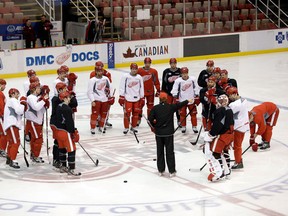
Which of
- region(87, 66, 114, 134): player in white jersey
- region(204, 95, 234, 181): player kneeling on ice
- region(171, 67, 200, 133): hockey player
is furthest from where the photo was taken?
region(87, 66, 114, 134): player in white jersey

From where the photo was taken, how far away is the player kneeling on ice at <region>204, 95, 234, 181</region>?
11.0m

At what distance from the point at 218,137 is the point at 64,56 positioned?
11765 mm

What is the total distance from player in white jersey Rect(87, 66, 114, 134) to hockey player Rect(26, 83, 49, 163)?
7.03 ft

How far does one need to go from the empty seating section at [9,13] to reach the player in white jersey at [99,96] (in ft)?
31.8

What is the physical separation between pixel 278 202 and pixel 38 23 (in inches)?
564

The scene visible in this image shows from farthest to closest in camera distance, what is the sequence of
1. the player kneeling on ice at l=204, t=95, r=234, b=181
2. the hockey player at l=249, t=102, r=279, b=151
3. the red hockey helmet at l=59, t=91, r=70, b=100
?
the hockey player at l=249, t=102, r=279, b=151 < the red hockey helmet at l=59, t=91, r=70, b=100 < the player kneeling on ice at l=204, t=95, r=234, b=181

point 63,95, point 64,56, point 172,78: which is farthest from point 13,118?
point 64,56

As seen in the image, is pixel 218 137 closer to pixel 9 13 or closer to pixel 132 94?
pixel 132 94

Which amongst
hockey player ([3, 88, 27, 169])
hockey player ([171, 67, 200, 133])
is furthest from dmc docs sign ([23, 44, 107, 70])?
hockey player ([3, 88, 27, 169])

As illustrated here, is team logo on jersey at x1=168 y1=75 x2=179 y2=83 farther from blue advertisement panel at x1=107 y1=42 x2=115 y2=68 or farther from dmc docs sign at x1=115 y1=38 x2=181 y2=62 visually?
dmc docs sign at x1=115 y1=38 x2=181 y2=62

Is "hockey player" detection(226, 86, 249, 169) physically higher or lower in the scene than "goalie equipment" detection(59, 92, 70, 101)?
lower

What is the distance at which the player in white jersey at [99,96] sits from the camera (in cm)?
1424

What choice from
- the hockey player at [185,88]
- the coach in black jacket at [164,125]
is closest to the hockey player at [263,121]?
the hockey player at [185,88]

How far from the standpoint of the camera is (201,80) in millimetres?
13930
